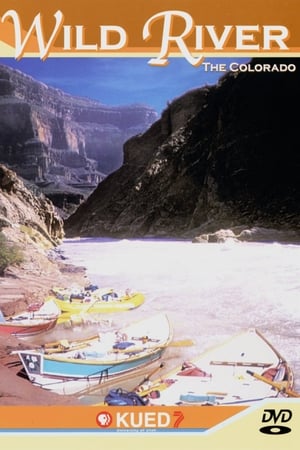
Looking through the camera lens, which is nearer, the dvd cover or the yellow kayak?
the dvd cover

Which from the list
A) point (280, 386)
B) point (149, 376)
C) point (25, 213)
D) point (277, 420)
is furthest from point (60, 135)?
point (277, 420)

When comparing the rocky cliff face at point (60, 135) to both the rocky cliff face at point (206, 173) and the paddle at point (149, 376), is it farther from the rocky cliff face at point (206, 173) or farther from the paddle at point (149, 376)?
the paddle at point (149, 376)

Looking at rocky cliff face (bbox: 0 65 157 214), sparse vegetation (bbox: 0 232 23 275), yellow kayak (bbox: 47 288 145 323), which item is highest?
rocky cliff face (bbox: 0 65 157 214)

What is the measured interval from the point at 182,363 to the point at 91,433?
2.01ft

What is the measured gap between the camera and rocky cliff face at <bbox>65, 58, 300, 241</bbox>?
134 inches

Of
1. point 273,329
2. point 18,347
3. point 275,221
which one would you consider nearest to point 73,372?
point 18,347

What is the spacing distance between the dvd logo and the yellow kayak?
920 mm

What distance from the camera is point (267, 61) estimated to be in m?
3.20

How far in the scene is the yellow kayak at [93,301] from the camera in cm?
331

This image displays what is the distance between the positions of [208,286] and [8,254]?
1135 mm

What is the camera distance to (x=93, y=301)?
3338mm

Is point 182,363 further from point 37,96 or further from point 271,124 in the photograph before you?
→ point 37,96

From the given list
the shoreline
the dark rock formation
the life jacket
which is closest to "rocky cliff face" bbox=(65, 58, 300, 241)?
the dark rock formation

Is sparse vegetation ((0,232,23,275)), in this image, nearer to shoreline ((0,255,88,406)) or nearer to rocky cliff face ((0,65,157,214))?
shoreline ((0,255,88,406))
